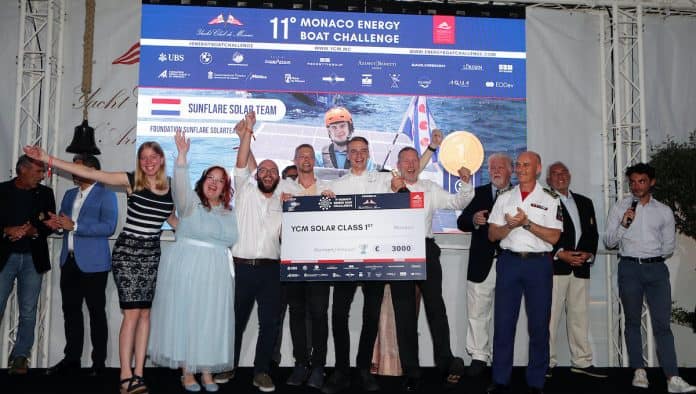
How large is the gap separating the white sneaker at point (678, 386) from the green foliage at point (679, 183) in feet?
5.38

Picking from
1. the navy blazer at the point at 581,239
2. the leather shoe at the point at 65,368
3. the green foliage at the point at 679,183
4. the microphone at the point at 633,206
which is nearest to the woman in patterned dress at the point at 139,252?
the leather shoe at the point at 65,368

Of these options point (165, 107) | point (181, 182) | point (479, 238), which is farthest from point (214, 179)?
point (479, 238)

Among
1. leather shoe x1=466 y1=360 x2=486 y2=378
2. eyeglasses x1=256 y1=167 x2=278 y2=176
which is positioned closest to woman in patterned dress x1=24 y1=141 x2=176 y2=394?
eyeglasses x1=256 y1=167 x2=278 y2=176

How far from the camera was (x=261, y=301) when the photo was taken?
4.46 m

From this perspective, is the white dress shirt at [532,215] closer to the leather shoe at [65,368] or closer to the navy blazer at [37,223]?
the leather shoe at [65,368]

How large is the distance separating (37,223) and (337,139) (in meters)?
2.75

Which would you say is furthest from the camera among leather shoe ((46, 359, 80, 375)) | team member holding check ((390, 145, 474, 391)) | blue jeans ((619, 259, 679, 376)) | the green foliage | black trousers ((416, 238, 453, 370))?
the green foliage

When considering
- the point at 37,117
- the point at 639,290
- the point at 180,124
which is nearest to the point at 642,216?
the point at 639,290

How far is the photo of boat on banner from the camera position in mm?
5852

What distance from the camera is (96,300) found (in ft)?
16.3

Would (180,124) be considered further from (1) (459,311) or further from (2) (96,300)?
(1) (459,311)

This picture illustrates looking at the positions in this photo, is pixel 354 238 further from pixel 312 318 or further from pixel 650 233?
pixel 650 233

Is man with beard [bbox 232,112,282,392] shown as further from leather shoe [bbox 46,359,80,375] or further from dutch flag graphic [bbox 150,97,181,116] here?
dutch flag graphic [bbox 150,97,181,116]

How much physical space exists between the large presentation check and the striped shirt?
36.9 inches
